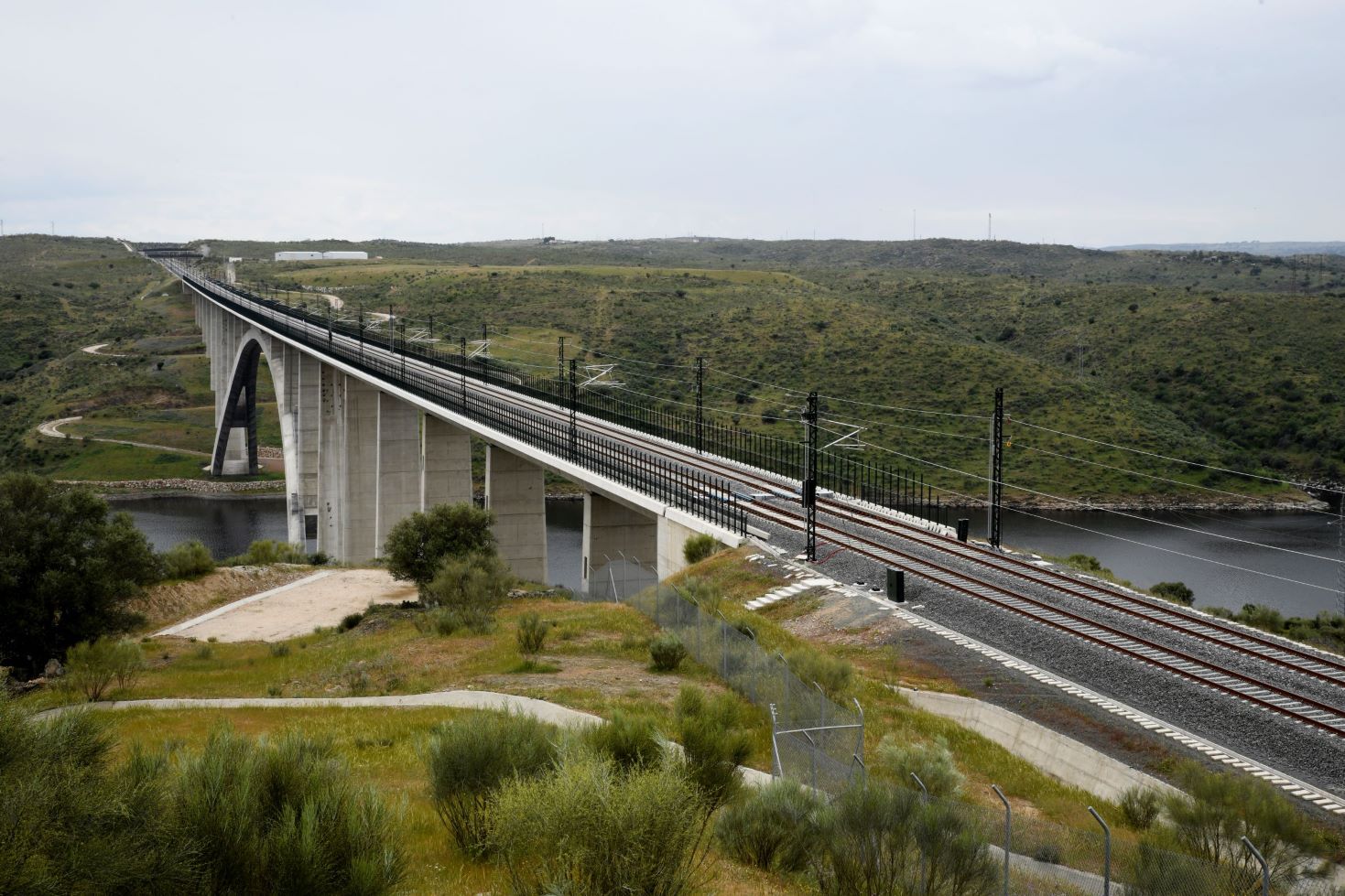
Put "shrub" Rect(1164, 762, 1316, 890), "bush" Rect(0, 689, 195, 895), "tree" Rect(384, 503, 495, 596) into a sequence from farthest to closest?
"tree" Rect(384, 503, 495, 596) → "shrub" Rect(1164, 762, 1316, 890) → "bush" Rect(0, 689, 195, 895)

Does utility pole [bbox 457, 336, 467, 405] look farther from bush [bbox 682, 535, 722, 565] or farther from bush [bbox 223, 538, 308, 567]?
bush [bbox 682, 535, 722, 565]

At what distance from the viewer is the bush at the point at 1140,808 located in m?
13.6

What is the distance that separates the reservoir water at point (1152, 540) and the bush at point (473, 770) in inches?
1639

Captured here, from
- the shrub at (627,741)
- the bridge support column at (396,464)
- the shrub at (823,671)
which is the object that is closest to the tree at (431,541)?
the bridge support column at (396,464)

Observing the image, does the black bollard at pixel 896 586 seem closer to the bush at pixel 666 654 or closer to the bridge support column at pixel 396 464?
the bush at pixel 666 654

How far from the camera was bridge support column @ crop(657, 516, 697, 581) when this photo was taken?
32.8m

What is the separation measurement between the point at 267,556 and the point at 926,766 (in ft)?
146

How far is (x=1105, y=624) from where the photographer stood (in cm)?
2255

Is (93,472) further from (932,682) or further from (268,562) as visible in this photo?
(932,682)

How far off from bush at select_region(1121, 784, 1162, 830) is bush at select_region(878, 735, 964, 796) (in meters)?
2.00

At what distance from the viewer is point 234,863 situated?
829 cm

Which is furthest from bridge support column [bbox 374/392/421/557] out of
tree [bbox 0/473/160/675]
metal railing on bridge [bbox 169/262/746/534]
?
tree [bbox 0/473/160/675]

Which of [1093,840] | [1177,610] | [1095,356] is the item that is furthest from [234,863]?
[1095,356]

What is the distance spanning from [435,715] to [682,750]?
24.8 feet
